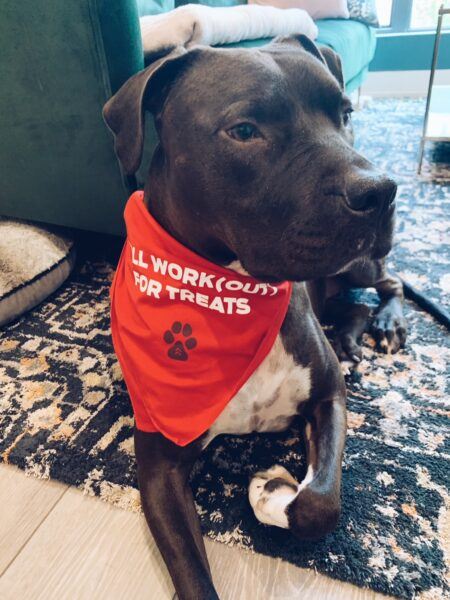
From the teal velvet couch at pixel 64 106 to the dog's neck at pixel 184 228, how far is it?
621 millimetres

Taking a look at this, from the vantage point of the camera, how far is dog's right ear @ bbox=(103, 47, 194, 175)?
116cm

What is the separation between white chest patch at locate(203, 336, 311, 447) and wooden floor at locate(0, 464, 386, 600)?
273 millimetres

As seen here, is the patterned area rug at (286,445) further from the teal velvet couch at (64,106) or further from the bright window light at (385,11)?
the bright window light at (385,11)

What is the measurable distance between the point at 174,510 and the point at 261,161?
779 mm

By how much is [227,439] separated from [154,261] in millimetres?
536

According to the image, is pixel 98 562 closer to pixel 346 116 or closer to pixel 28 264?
pixel 346 116

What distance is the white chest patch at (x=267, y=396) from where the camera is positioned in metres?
1.25

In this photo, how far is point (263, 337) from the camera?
1266mm

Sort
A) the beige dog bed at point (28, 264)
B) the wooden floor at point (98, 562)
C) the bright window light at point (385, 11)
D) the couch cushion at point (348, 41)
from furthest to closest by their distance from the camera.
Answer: the bright window light at point (385, 11) → the couch cushion at point (348, 41) → the beige dog bed at point (28, 264) → the wooden floor at point (98, 562)

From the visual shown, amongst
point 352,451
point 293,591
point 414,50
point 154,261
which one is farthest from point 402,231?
point 414,50

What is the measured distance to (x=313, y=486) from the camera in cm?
111

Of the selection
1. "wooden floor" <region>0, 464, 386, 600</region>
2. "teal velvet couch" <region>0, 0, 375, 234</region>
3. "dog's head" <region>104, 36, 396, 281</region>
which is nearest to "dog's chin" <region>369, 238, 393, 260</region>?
"dog's head" <region>104, 36, 396, 281</region>

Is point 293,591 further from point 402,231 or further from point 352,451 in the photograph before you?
point 402,231

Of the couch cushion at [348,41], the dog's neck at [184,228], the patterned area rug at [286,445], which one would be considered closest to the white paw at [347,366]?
the patterned area rug at [286,445]
